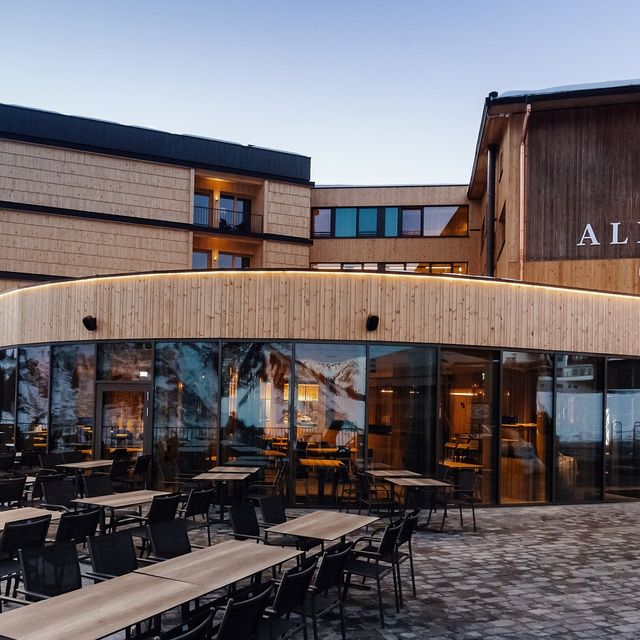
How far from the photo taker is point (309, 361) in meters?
12.8

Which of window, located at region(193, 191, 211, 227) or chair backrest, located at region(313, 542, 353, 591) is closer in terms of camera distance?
chair backrest, located at region(313, 542, 353, 591)

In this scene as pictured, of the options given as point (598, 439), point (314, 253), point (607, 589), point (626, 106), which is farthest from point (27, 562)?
point (314, 253)

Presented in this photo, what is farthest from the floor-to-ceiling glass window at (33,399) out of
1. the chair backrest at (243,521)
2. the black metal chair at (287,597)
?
the black metal chair at (287,597)

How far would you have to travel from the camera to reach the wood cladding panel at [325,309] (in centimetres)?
1286

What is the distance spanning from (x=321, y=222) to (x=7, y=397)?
55.8ft

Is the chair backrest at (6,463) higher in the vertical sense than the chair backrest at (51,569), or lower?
lower

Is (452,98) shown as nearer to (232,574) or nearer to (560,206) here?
(560,206)

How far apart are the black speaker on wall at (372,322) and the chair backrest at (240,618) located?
853cm

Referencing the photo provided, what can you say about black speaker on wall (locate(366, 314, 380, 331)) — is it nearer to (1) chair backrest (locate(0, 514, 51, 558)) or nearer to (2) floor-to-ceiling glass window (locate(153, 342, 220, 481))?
(2) floor-to-ceiling glass window (locate(153, 342, 220, 481))

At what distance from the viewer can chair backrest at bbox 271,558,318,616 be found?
4.79 m

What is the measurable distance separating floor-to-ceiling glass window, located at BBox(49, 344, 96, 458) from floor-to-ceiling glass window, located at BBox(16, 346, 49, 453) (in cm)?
27

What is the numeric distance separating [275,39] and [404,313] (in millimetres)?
42315

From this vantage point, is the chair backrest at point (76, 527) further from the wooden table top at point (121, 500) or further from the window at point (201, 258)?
the window at point (201, 258)

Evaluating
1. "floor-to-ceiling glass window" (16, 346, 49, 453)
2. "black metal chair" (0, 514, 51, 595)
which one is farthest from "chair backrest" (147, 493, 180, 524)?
"floor-to-ceiling glass window" (16, 346, 49, 453)
